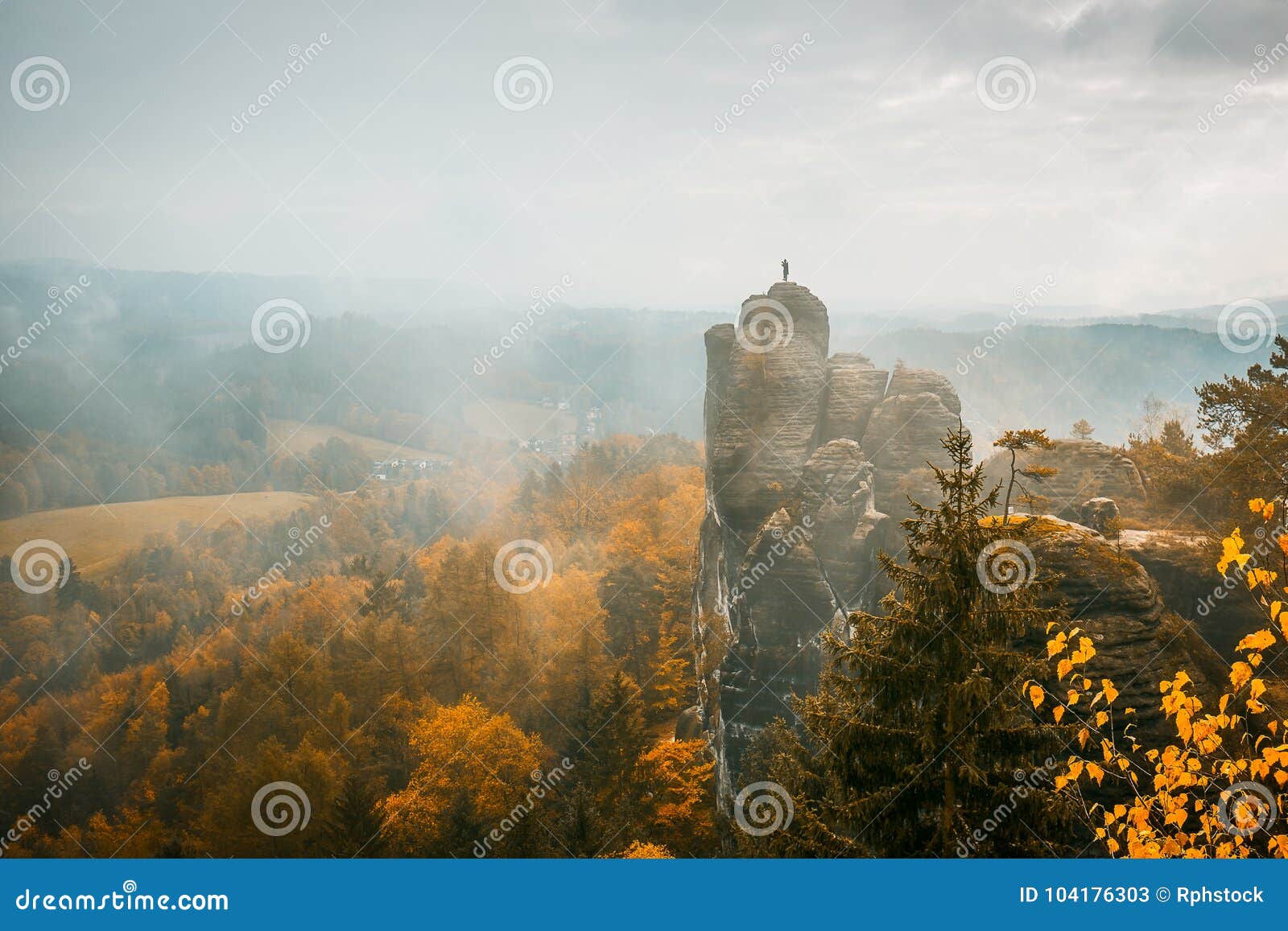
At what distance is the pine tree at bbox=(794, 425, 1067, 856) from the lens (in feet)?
30.4

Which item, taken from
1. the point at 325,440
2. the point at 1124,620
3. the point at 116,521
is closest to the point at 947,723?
the point at 1124,620

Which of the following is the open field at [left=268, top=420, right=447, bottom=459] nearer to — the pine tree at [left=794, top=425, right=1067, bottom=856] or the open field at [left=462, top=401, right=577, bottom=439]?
the open field at [left=462, top=401, right=577, bottom=439]

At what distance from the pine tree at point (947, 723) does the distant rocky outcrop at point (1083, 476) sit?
17940 mm

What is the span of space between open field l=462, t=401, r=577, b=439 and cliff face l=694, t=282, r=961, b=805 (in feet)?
321

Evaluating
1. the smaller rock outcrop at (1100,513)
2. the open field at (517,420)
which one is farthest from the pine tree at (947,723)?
the open field at (517,420)

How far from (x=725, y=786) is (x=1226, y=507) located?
1828 cm

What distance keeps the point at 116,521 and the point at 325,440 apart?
146ft

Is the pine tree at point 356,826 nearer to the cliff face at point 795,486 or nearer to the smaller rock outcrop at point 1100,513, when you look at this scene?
the cliff face at point 795,486

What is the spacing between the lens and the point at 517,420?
141625 mm

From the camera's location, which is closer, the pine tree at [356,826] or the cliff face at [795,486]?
the pine tree at [356,826]

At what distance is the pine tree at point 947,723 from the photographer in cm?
926

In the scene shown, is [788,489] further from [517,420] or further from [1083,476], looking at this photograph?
[517,420]

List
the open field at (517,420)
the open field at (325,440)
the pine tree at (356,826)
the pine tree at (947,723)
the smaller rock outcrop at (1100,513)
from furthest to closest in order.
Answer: the open field at (325,440) → the open field at (517,420) → the pine tree at (356,826) → the smaller rock outcrop at (1100,513) → the pine tree at (947,723)

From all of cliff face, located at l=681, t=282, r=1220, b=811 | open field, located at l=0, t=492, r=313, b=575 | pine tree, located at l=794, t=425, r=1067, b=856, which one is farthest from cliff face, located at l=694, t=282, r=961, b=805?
open field, located at l=0, t=492, r=313, b=575
